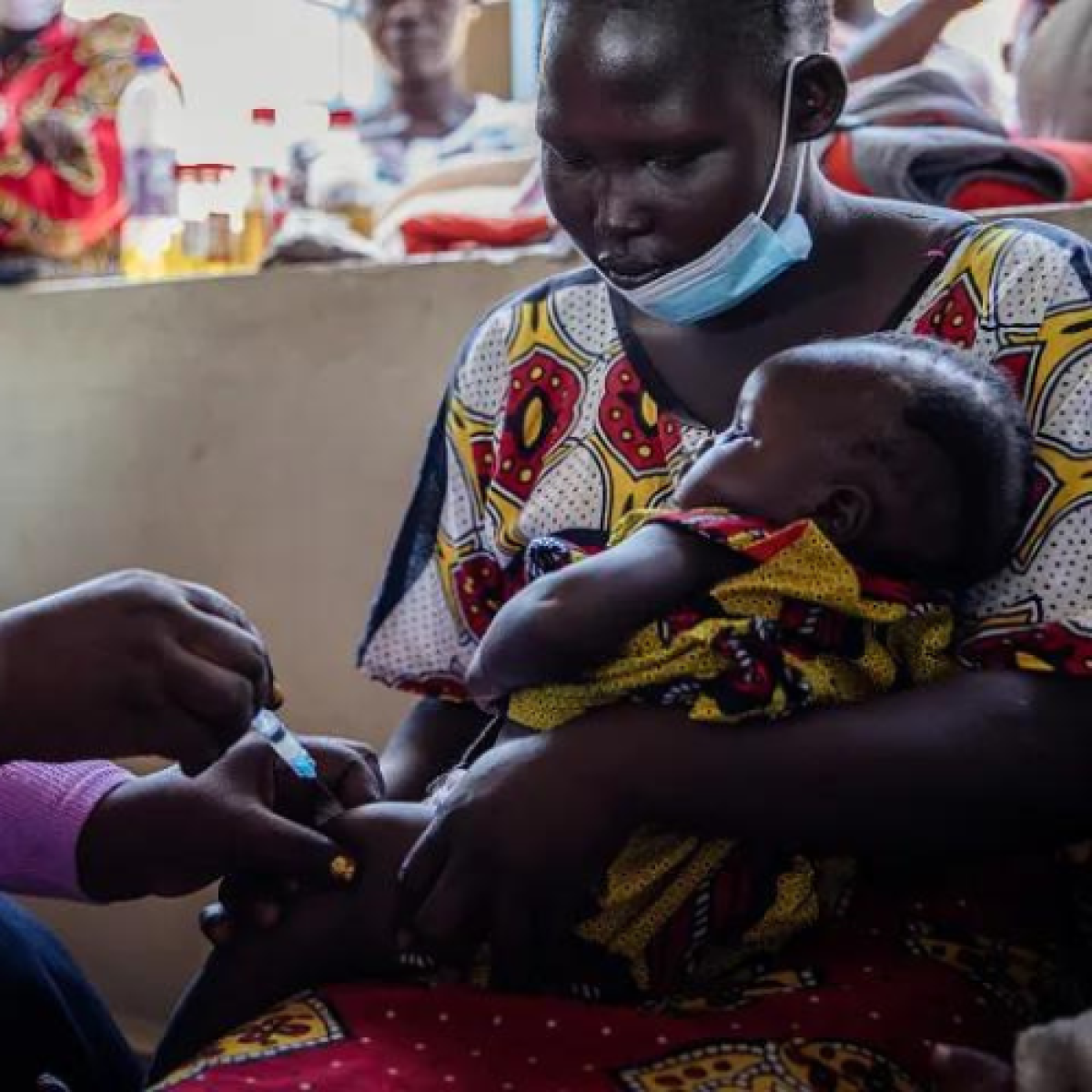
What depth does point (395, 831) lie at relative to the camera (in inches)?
41.6

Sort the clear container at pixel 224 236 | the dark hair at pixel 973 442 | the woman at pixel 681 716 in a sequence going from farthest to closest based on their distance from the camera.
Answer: the clear container at pixel 224 236 → the dark hair at pixel 973 442 → the woman at pixel 681 716

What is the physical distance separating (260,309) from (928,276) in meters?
1.12

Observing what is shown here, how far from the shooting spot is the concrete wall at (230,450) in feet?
6.51

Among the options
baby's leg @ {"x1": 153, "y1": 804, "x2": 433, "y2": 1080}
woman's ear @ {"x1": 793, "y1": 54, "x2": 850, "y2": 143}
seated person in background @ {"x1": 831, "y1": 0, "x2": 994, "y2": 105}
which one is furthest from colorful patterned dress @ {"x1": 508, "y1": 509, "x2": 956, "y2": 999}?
seated person in background @ {"x1": 831, "y1": 0, "x2": 994, "y2": 105}

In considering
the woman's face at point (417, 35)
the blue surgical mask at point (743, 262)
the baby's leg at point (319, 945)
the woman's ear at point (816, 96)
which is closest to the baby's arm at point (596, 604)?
the baby's leg at point (319, 945)

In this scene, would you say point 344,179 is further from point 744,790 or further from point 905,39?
point 744,790

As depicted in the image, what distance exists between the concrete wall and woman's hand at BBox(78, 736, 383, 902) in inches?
31.4

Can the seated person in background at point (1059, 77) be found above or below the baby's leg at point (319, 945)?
above

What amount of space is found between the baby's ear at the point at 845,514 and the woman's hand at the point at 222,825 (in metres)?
0.38

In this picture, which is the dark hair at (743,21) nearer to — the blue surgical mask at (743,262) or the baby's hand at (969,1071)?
the blue surgical mask at (743,262)

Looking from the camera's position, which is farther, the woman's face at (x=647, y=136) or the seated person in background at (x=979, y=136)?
the seated person in background at (x=979, y=136)

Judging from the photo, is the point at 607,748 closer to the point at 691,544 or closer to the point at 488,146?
the point at 691,544

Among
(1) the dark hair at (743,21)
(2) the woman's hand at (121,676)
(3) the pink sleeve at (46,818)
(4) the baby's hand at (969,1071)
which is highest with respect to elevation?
(1) the dark hair at (743,21)

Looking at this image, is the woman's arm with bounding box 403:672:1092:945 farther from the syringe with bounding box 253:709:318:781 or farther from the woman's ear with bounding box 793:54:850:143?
the woman's ear with bounding box 793:54:850:143
